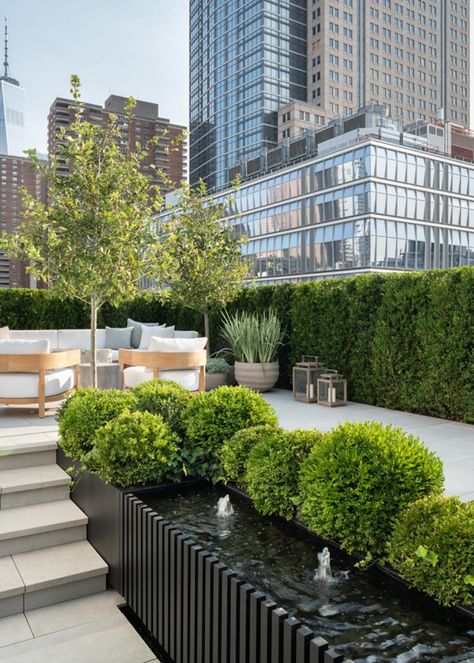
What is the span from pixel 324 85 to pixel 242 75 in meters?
11.3

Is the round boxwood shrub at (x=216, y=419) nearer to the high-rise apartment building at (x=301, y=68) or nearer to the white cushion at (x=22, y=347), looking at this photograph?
the white cushion at (x=22, y=347)

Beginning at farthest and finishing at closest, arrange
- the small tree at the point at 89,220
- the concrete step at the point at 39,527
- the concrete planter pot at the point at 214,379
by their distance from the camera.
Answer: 1. the concrete planter pot at the point at 214,379
2. the small tree at the point at 89,220
3. the concrete step at the point at 39,527

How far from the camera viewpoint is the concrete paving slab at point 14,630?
2.67m

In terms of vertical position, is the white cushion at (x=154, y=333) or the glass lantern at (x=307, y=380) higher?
the white cushion at (x=154, y=333)

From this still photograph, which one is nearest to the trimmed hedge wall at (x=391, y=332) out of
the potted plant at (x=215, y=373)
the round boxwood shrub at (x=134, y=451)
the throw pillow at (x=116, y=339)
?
the potted plant at (x=215, y=373)

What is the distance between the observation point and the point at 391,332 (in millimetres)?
7164

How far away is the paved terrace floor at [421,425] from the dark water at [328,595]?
1.68 m

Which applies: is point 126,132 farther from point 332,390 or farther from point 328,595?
point 328,595

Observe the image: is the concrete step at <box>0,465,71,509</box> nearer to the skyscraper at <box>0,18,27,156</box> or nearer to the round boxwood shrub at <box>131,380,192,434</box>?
the round boxwood shrub at <box>131,380,192,434</box>

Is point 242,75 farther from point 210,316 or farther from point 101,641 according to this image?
point 101,641

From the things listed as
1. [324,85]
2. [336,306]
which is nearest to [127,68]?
[336,306]

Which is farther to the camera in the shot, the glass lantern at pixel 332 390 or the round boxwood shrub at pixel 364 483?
the glass lantern at pixel 332 390

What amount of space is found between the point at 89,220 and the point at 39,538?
3102 mm

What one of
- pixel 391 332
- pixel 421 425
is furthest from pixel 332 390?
pixel 421 425
